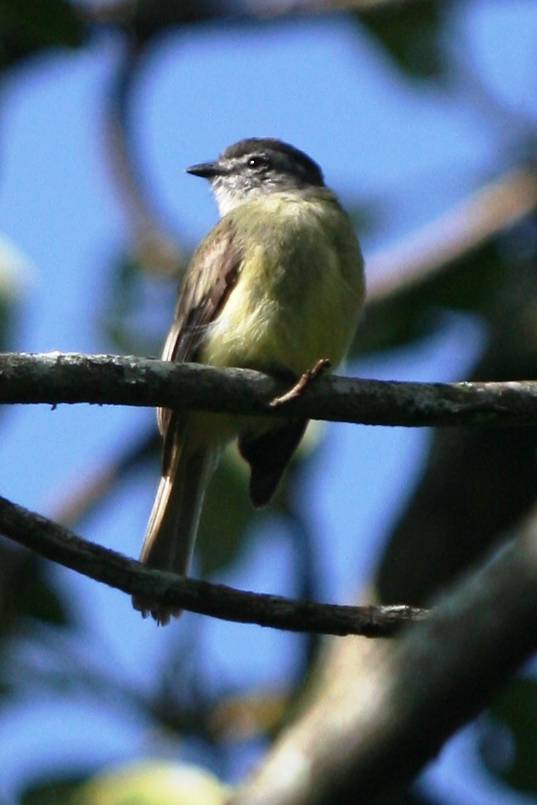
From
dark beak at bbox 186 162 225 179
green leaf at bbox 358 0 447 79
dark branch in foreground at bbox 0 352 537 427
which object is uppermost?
green leaf at bbox 358 0 447 79

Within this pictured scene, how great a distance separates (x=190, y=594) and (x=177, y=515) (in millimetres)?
2098

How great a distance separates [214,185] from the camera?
6.81 m

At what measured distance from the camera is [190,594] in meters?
3.12

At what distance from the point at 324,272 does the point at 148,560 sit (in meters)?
1.34

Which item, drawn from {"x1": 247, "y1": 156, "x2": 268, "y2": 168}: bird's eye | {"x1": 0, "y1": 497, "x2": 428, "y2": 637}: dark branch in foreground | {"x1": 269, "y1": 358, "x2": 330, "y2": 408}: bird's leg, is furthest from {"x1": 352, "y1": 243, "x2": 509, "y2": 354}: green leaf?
{"x1": 0, "y1": 497, "x2": 428, "y2": 637}: dark branch in foreground

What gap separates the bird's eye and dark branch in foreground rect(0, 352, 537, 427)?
3.13 m

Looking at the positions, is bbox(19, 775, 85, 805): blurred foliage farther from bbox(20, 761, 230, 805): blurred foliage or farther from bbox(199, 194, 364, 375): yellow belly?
bbox(199, 194, 364, 375): yellow belly

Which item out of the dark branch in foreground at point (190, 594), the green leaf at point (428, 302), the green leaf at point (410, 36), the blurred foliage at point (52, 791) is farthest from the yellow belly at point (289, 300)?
the green leaf at point (410, 36)

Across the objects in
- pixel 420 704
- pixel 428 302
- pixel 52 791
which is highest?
pixel 428 302

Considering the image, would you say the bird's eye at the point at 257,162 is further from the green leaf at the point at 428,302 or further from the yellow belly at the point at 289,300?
the yellow belly at the point at 289,300

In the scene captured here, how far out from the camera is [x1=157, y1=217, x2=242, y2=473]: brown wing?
16.2 feet

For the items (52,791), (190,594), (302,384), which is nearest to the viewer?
(190,594)

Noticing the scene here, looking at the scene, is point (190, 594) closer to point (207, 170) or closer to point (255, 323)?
point (255, 323)

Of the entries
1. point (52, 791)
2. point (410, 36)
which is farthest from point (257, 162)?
point (52, 791)
